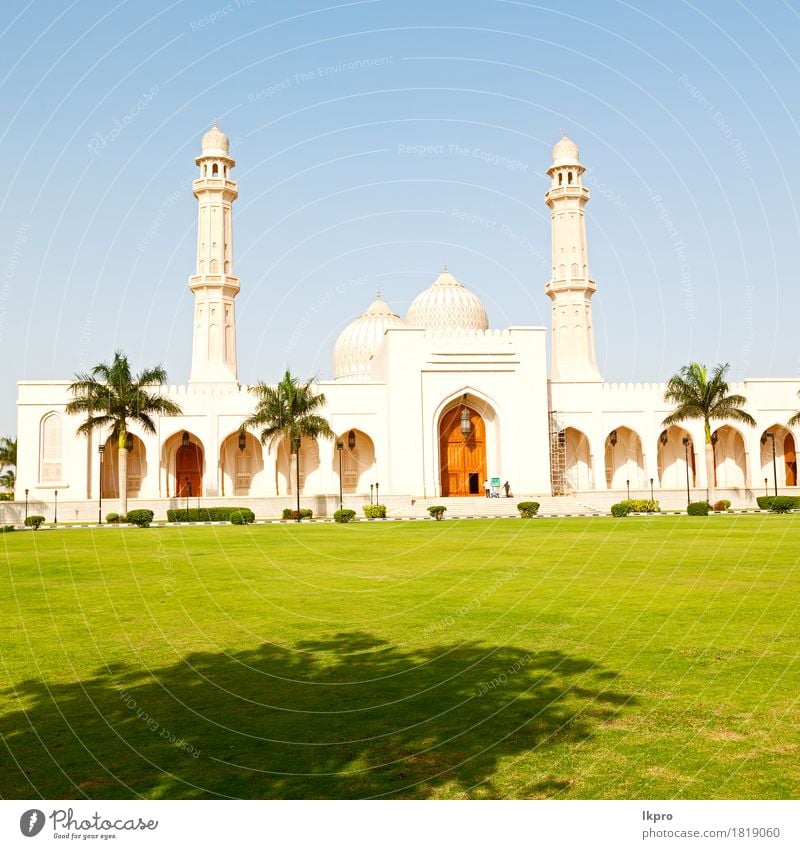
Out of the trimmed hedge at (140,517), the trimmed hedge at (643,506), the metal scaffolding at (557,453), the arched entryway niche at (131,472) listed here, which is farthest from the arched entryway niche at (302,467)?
the trimmed hedge at (643,506)

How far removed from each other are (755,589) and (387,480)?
3107 cm

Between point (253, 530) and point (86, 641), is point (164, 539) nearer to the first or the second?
point (253, 530)

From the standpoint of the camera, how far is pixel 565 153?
4603cm

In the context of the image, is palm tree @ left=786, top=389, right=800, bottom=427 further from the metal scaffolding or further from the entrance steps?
the entrance steps

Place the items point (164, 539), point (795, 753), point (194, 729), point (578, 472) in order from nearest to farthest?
point (795, 753), point (194, 729), point (164, 539), point (578, 472)

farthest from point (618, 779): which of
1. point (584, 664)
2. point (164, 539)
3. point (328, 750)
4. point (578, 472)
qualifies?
point (578, 472)

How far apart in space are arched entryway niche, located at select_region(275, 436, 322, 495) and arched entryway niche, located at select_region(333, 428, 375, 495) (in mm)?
A: 1547

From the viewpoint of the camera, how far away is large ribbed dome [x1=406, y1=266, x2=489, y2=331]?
49.7m

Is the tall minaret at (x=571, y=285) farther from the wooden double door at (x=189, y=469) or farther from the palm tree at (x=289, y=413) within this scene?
the wooden double door at (x=189, y=469)

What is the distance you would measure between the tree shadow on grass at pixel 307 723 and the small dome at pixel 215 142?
4003 centimetres

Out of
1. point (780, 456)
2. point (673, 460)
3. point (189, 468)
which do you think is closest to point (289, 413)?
point (189, 468)

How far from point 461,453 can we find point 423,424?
10.8 ft

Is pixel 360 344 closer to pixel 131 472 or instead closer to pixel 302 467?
pixel 302 467

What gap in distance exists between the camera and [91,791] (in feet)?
15.6
